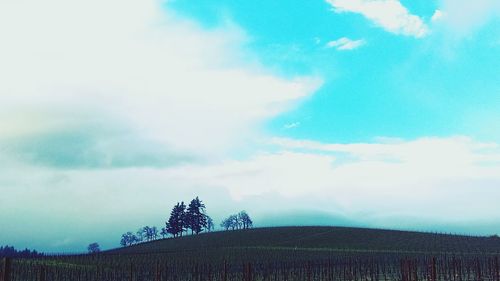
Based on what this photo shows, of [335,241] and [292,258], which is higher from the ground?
[335,241]

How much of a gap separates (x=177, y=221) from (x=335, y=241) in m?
49.9

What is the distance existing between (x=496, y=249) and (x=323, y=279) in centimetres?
4148

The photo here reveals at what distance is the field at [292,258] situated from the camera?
50594mm

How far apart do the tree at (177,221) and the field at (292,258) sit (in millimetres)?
15740

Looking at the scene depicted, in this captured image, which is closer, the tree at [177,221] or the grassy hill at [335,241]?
the grassy hill at [335,241]

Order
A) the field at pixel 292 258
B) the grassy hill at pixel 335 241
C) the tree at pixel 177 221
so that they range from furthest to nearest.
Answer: the tree at pixel 177 221 → the grassy hill at pixel 335 241 → the field at pixel 292 258

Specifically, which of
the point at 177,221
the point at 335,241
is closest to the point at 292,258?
the point at 335,241

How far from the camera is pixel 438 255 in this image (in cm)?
6944

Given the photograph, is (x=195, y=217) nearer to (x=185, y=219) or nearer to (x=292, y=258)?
(x=185, y=219)

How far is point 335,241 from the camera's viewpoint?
91.4 metres

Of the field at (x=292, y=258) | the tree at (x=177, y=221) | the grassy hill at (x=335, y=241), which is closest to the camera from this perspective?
the field at (x=292, y=258)

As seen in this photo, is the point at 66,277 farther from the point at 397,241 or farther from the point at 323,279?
the point at 397,241

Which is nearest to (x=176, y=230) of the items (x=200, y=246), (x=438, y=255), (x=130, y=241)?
(x=200, y=246)

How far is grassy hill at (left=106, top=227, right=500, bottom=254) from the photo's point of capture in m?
79.8
